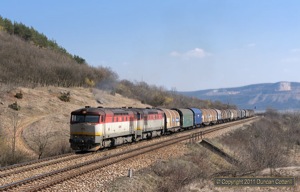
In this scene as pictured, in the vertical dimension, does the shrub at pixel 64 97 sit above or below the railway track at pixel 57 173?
above

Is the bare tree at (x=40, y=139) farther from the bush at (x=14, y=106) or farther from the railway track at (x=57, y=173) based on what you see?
the bush at (x=14, y=106)

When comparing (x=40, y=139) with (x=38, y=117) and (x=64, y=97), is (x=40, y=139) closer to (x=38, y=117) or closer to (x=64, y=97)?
(x=38, y=117)

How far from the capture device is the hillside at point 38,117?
30584 mm

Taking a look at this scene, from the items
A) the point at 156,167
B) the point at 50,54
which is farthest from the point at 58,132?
the point at 50,54

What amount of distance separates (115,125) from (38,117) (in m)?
17.4

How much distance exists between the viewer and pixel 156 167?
2119cm

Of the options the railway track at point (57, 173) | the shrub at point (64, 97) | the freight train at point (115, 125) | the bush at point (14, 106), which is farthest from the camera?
the shrub at point (64, 97)

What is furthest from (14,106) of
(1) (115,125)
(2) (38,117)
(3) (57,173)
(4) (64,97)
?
(3) (57,173)

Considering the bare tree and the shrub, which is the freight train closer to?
the bare tree

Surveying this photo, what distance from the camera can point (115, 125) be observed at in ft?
95.1

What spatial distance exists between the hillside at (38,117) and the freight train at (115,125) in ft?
11.1

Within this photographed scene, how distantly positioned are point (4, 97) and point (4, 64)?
24574mm

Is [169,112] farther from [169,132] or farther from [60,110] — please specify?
[60,110]

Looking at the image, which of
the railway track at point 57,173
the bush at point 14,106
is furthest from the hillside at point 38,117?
the railway track at point 57,173
